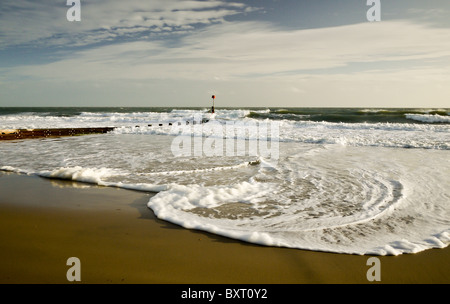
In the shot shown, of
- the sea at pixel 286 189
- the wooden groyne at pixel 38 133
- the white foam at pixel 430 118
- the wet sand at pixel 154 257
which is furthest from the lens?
the white foam at pixel 430 118

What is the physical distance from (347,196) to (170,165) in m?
4.85

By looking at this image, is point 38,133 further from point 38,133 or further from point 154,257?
point 154,257

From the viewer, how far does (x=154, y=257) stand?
9.93 ft

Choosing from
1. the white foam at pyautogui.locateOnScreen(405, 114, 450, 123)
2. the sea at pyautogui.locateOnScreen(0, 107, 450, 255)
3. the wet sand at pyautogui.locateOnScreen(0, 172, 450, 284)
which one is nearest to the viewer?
the wet sand at pyautogui.locateOnScreen(0, 172, 450, 284)

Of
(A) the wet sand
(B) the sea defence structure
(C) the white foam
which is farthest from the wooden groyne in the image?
(C) the white foam

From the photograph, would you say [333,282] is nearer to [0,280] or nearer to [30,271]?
[30,271]

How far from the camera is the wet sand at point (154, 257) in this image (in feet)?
8.82

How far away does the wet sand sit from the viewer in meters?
2.69

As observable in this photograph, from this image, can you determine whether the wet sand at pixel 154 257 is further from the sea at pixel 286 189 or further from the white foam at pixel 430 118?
the white foam at pixel 430 118

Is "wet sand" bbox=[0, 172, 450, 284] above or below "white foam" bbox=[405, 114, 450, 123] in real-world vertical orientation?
below

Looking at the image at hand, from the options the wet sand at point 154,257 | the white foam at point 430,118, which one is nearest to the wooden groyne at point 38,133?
the wet sand at point 154,257

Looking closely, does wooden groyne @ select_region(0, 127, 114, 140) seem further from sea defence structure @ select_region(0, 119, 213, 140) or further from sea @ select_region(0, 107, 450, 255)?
sea @ select_region(0, 107, 450, 255)

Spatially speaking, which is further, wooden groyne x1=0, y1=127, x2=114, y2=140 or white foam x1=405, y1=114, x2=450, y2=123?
white foam x1=405, y1=114, x2=450, y2=123
